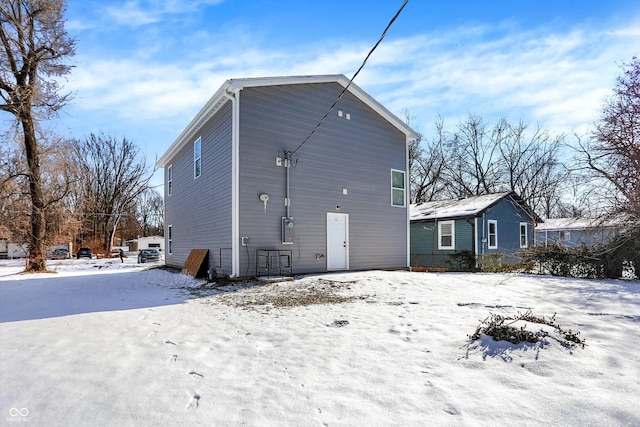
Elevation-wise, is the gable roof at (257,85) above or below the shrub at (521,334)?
above

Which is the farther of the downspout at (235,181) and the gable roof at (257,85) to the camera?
the gable roof at (257,85)

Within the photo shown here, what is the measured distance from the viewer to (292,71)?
10039mm

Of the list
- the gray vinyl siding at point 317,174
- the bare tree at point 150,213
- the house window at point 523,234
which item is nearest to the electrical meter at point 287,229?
the gray vinyl siding at point 317,174

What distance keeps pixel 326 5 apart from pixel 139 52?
508cm

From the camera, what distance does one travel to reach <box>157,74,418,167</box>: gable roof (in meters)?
8.99

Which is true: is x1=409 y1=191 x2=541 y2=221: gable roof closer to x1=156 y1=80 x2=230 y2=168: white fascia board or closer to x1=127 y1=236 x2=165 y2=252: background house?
x1=156 y1=80 x2=230 y2=168: white fascia board

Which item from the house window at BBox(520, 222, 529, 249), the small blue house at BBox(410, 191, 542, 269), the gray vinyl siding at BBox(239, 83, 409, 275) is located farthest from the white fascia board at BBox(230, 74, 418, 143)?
the house window at BBox(520, 222, 529, 249)

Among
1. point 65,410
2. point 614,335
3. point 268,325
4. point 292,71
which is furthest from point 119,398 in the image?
point 292,71

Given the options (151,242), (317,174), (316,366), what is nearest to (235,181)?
(317,174)

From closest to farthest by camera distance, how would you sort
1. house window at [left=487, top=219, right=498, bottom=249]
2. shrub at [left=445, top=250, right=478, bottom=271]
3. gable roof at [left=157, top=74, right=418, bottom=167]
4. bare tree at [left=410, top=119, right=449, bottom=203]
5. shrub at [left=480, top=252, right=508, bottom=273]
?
gable roof at [left=157, top=74, right=418, bottom=167]
shrub at [left=480, top=252, right=508, bottom=273]
shrub at [left=445, top=250, right=478, bottom=271]
house window at [left=487, top=219, right=498, bottom=249]
bare tree at [left=410, top=119, right=449, bottom=203]

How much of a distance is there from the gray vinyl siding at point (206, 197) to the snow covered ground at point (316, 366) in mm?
4184

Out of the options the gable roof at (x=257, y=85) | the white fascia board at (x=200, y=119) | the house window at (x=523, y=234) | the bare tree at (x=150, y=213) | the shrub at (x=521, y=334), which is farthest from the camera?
the bare tree at (x=150, y=213)

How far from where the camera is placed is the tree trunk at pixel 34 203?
13.6 m

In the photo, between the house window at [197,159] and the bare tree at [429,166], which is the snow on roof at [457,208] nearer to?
the house window at [197,159]
